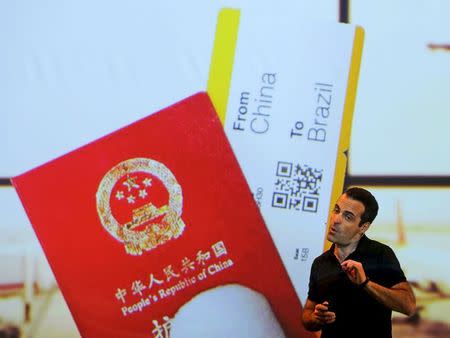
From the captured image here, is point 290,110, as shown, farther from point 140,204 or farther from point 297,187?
point 140,204

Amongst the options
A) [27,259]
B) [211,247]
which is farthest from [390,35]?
[27,259]

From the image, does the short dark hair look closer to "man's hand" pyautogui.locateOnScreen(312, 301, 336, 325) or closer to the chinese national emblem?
"man's hand" pyautogui.locateOnScreen(312, 301, 336, 325)

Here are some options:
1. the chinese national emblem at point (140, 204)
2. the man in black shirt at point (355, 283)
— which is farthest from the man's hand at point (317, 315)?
the chinese national emblem at point (140, 204)

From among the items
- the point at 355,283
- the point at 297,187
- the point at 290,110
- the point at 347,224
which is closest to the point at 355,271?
the point at 355,283

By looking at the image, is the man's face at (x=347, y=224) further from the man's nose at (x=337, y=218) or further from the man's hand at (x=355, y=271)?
the man's hand at (x=355, y=271)

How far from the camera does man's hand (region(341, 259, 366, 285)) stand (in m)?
1.35

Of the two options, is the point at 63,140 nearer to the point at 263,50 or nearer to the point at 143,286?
the point at 143,286

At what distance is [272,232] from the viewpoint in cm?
177

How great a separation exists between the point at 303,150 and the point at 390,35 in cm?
38

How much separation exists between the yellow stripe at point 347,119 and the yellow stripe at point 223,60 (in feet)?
1.02

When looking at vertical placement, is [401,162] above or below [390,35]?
below

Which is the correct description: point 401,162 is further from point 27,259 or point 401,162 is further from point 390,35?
point 27,259

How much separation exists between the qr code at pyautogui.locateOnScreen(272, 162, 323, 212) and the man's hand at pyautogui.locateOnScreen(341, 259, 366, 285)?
424 mm

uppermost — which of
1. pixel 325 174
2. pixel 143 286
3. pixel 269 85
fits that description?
pixel 269 85
